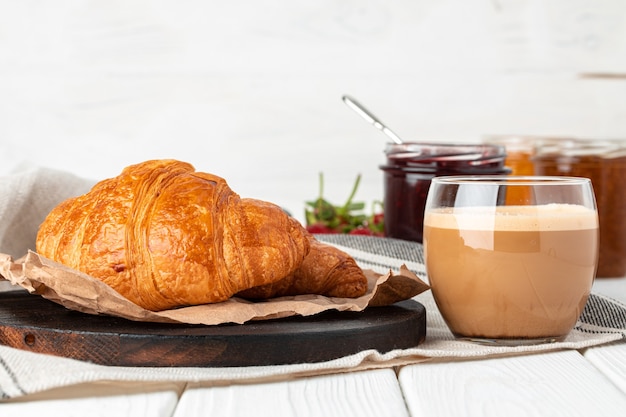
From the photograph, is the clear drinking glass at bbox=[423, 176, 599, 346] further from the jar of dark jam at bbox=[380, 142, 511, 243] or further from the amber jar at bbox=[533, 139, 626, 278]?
the amber jar at bbox=[533, 139, 626, 278]

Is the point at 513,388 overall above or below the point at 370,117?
below

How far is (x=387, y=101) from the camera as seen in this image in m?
3.54

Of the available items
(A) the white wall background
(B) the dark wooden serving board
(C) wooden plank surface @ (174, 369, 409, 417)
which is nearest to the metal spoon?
(B) the dark wooden serving board

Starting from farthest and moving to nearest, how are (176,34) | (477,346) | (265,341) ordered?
(176,34) < (477,346) < (265,341)

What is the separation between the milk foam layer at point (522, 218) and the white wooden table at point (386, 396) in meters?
0.18

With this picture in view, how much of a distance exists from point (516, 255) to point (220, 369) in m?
0.42

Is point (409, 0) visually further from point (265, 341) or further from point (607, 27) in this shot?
point (265, 341)

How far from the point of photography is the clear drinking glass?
106 cm

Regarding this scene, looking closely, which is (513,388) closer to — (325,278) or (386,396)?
(386,396)

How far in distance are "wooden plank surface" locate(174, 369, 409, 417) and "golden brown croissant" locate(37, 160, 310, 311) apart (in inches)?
7.3

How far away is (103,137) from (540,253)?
9.18ft

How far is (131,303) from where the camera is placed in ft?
3.27

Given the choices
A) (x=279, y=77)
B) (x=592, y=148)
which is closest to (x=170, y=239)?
(x=592, y=148)

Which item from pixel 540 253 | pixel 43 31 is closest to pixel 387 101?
pixel 43 31
